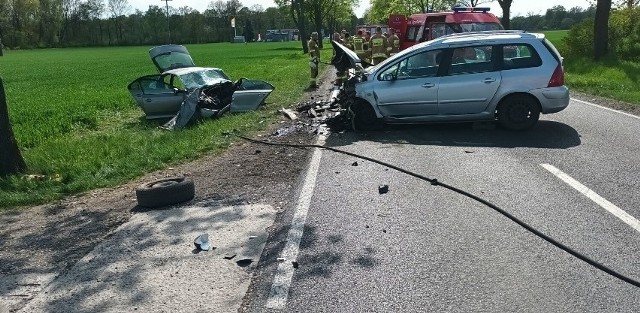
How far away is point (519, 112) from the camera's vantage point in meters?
11.0

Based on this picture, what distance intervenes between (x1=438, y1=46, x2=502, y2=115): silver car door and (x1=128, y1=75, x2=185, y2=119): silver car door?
21.8ft

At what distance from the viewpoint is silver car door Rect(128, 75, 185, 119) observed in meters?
14.8

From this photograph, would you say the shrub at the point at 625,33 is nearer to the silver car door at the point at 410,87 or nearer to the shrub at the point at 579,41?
the shrub at the point at 579,41

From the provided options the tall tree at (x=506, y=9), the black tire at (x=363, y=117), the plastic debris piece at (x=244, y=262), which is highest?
the tall tree at (x=506, y=9)

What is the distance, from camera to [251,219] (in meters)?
6.40

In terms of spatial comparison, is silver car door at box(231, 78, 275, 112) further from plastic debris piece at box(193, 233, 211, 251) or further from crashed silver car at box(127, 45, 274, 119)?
plastic debris piece at box(193, 233, 211, 251)

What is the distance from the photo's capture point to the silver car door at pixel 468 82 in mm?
10891

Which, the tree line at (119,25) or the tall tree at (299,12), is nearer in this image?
the tall tree at (299,12)

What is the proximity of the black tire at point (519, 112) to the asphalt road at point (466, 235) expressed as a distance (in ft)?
3.72

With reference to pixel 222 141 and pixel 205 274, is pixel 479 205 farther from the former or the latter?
pixel 222 141

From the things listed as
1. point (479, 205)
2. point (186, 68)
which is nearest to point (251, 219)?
point (479, 205)

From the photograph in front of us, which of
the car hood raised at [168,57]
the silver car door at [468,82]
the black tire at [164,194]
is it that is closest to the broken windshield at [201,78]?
the car hood raised at [168,57]

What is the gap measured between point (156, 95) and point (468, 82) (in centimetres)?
751

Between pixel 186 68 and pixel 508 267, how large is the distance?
12.8 meters
